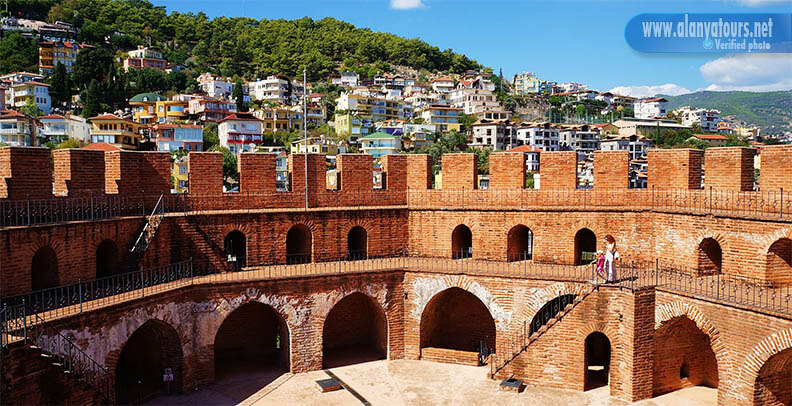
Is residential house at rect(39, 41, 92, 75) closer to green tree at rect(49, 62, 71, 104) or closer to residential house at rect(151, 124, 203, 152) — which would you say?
green tree at rect(49, 62, 71, 104)

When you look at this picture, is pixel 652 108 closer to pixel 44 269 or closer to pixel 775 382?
pixel 775 382

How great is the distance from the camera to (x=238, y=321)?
21.0 m

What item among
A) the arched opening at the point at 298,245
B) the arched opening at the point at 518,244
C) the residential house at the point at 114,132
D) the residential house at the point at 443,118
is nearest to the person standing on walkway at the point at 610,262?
the arched opening at the point at 518,244

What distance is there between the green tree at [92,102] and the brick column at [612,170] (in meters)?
81.9

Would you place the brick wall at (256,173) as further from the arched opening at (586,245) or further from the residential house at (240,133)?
the residential house at (240,133)

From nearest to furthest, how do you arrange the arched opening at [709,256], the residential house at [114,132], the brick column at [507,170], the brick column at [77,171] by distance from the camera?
the brick column at [77,171] → the arched opening at [709,256] → the brick column at [507,170] → the residential house at [114,132]

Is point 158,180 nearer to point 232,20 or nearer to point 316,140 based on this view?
point 316,140

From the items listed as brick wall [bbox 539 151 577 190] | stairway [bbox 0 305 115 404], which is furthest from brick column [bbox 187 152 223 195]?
brick wall [bbox 539 151 577 190]

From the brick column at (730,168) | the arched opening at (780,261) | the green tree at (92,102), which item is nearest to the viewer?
the arched opening at (780,261)

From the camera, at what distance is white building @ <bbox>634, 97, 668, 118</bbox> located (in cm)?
13638

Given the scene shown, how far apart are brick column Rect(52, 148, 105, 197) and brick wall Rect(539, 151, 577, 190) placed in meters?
14.4

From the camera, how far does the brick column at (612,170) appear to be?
1969 centimetres

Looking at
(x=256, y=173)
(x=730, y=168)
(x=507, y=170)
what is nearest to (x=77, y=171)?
(x=256, y=173)

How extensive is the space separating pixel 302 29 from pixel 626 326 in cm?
16737
